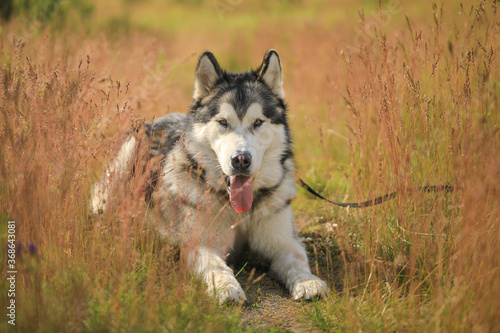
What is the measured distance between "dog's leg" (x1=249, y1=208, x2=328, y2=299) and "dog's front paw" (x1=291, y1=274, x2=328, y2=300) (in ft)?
0.06

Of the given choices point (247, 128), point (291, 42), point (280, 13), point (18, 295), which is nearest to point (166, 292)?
point (18, 295)

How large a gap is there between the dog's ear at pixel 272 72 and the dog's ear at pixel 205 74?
0.39 meters

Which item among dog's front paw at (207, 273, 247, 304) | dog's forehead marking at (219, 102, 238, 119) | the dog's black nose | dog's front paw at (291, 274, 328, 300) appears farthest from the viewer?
dog's forehead marking at (219, 102, 238, 119)

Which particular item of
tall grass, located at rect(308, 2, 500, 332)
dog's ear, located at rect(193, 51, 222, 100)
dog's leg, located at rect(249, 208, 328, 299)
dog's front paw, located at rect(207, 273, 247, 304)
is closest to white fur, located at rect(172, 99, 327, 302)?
dog's leg, located at rect(249, 208, 328, 299)

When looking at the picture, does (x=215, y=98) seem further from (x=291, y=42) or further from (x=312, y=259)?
(x=291, y=42)

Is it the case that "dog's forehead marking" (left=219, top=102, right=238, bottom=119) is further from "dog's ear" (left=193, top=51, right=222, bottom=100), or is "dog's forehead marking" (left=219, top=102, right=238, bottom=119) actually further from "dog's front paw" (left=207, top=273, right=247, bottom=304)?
"dog's front paw" (left=207, top=273, right=247, bottom=304)

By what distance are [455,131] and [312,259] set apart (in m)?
1.66

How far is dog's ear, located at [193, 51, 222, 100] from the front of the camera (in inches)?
133

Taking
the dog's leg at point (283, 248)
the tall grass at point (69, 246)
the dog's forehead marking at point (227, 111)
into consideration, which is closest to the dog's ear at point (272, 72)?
the dog's forehead marking at point (227, 111)

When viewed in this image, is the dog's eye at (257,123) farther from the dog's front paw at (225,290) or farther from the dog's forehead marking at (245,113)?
the dog's front paw at (225,290)

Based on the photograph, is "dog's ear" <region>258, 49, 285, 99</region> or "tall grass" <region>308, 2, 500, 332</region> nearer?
"tall grass" <region>308, 2, 500, 332</region>

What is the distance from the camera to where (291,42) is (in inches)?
409

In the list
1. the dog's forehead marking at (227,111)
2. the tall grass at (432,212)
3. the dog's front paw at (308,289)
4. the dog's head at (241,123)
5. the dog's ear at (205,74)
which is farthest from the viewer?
the dog's ear at (205,74)

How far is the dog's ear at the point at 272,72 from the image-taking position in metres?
3.45
